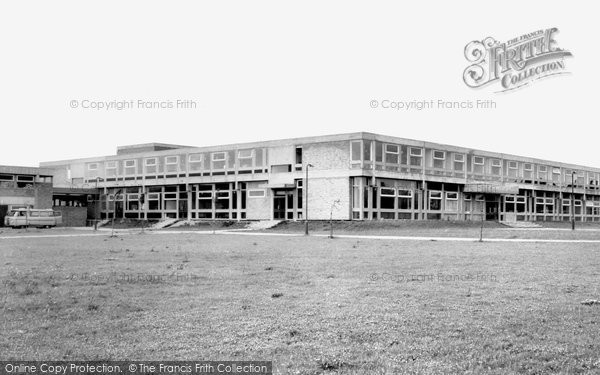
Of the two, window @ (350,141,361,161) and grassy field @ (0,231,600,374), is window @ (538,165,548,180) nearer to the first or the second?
window @ (350,141,361,161)

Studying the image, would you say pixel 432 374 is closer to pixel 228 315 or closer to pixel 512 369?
pixel 512 369

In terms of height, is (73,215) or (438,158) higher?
(438,158)

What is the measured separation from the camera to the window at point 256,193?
57.2m

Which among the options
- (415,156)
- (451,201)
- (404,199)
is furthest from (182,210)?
(451,201)

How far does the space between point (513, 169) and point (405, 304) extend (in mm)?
59259

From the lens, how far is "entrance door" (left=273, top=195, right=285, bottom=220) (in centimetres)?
5550

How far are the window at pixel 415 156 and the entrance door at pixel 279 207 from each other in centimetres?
1180

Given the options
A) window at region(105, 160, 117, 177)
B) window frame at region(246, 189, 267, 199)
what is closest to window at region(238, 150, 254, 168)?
window frame at region(246, 189, 267, 199)

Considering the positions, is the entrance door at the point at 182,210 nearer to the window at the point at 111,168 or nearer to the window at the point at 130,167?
the window at the point at 130,167

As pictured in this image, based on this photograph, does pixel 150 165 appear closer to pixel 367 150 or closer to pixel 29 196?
pixel 29 196

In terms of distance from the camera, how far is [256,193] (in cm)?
5766

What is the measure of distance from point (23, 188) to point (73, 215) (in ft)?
18.8

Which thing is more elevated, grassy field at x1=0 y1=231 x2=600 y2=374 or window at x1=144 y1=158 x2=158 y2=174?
window at x1=144 y1=158 x2=158 y2=174

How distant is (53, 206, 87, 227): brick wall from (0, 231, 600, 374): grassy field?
164ft
